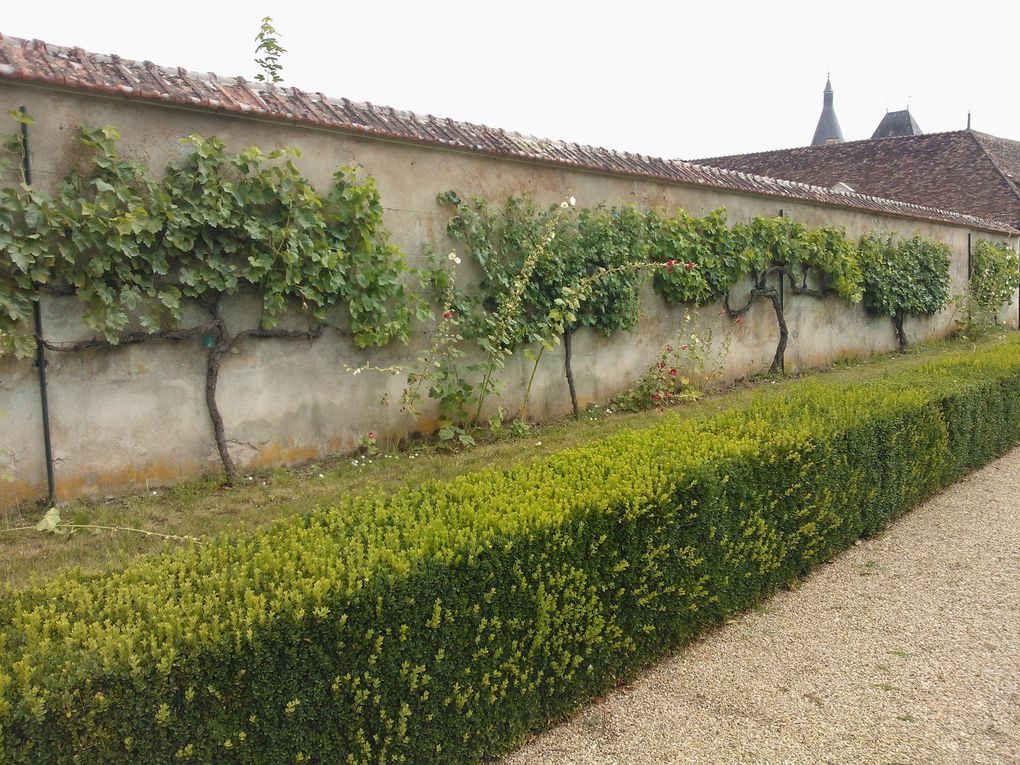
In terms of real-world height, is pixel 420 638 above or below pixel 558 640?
above

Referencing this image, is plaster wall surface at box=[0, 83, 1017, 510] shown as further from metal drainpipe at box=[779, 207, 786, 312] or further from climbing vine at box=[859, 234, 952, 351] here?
climbing vine at box=[859, 234, 952, 351]

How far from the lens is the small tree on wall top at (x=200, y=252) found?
4.33 m

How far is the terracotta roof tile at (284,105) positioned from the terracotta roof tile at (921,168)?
1788cm

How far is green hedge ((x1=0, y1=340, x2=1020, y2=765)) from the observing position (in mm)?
1967

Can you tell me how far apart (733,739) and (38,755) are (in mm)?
2319

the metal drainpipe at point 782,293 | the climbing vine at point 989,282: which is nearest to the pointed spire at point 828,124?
the climbing vine at point 989,282

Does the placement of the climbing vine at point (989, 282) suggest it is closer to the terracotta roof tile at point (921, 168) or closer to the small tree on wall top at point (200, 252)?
the terracotta roof tile at point (921, 168)

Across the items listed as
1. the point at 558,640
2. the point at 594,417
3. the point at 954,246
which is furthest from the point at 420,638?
the point at 954,246

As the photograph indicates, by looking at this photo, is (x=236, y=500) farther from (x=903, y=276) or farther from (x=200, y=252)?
(x=903, y=276)

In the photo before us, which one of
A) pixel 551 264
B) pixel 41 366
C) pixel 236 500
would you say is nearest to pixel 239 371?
pixel 236 500

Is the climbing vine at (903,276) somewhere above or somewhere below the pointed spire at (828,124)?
below

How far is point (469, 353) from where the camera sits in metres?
6.71

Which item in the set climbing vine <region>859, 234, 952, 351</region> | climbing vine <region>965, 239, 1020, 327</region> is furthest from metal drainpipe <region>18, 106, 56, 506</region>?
climbing vine <region>965, 239, 1020, 327</region>

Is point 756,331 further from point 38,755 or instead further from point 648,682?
point 38,755
